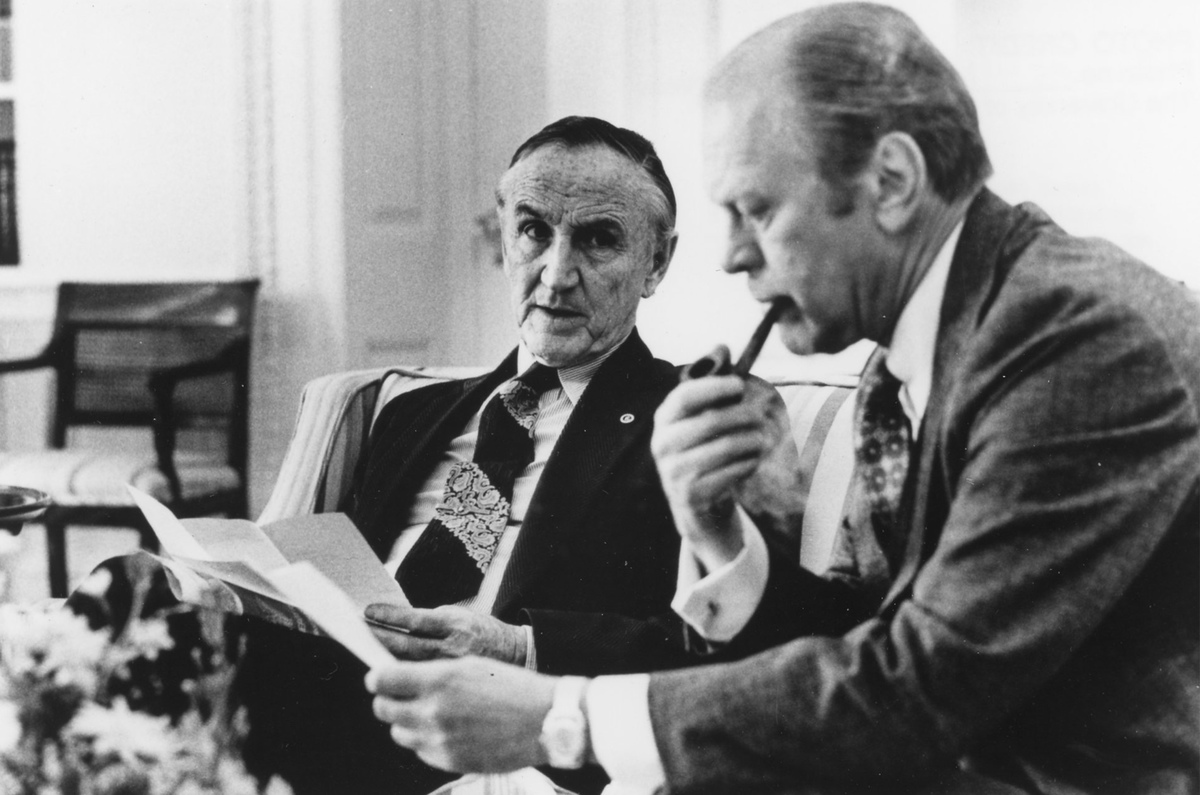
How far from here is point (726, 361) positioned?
2.83 feet

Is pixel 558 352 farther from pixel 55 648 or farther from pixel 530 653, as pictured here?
pixel 55 648

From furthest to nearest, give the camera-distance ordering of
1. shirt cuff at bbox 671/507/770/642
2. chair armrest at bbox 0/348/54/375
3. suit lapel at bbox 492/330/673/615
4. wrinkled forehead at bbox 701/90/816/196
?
chair armrest at bbox 0/348/54/375
suit lapel at bbox 492/330/673/615
shirt cuff at bbox 671/507/770/642
wrinkled forehead at bbox 701/90/816/196

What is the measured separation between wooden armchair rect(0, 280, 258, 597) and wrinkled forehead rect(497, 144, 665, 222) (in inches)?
55.6

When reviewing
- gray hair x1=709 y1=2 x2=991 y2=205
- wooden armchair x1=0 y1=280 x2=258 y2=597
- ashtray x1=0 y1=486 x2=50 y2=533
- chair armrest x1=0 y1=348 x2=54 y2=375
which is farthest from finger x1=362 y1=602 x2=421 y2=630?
chair armrest x1=0 y1=348 x2=54 y2=375

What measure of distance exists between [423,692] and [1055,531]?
0.46 meters

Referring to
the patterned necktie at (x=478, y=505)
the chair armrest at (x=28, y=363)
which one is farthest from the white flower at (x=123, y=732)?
the chair armrest at (x=28, y=363)

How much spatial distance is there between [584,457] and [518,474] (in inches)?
4.8

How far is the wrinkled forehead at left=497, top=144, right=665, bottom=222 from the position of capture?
1.47 m

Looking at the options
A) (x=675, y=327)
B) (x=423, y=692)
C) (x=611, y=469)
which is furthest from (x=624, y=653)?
(x=675, y=327)

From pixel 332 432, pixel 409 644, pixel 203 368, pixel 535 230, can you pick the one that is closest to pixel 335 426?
pixel 332 432

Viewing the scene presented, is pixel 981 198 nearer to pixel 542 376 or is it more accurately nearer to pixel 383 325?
pixel 542 376

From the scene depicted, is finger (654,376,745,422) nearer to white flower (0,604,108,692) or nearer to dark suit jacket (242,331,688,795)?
dark suit jacket (242,331,688,795)

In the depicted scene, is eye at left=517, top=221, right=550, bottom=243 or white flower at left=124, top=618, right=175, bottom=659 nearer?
white flower at left=124, top=618, right=175, bottom=659

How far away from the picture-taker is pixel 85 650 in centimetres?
130
